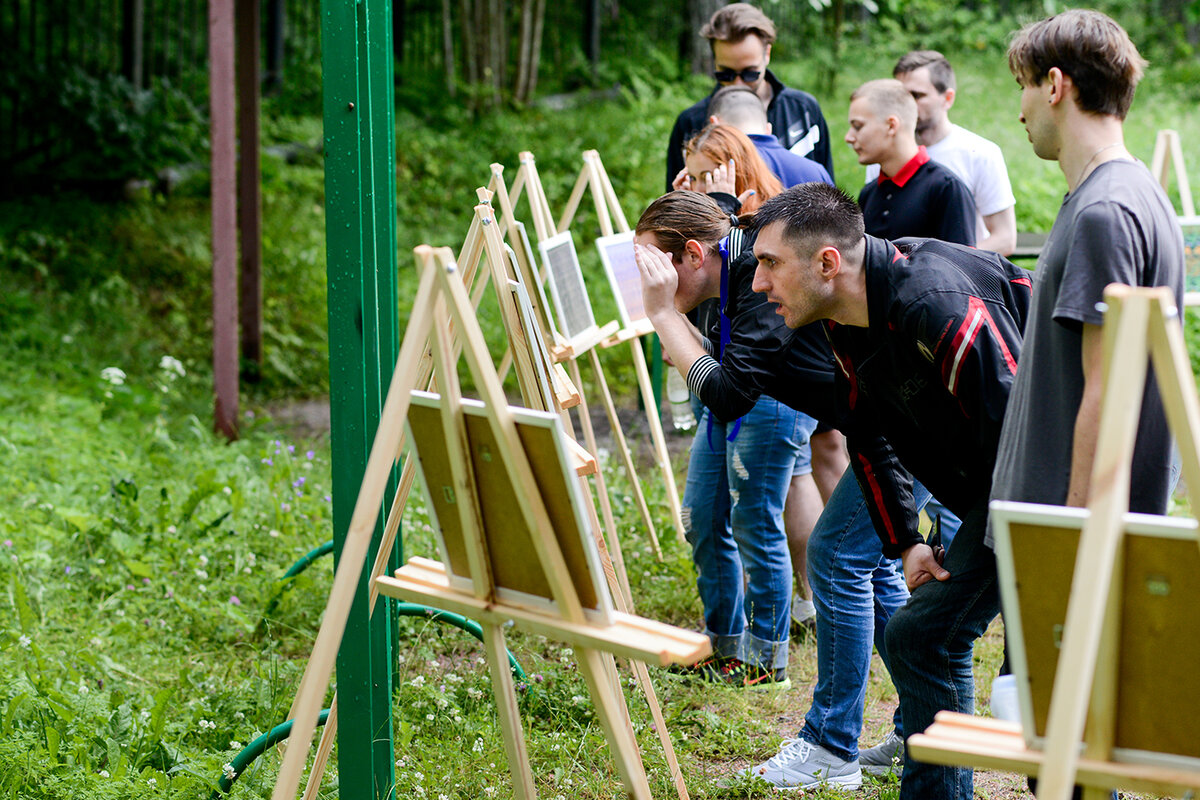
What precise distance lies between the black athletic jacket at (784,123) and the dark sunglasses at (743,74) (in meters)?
0.07

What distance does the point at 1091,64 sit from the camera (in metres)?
2.07

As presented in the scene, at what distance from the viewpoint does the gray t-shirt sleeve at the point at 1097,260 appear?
194 cm

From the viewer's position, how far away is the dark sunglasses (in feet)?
16.7

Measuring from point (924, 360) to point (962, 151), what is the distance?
8.66 ft

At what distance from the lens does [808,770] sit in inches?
127

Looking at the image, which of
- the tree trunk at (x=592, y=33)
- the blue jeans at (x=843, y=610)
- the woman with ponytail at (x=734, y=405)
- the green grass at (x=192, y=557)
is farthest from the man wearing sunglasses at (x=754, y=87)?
the tree trunk at (x=592, y=33)

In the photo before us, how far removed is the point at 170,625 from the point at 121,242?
5726mm

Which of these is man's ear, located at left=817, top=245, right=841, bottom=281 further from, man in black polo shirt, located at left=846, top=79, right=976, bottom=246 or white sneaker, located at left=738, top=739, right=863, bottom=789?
man in black polo shirt, located at left=846, top=79, right=976, bottom=246

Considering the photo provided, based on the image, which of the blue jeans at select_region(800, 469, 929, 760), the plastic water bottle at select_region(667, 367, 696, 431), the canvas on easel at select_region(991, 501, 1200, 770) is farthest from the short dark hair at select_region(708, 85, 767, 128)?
the canvas on easel at select_region(991, 501, 1200, 770)

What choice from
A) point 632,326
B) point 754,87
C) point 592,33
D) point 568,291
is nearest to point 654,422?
point 632,326

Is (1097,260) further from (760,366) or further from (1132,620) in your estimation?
(760,366)

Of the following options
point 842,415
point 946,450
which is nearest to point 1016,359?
point 946,450

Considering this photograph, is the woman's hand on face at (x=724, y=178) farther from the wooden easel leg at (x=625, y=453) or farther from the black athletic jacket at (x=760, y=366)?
the wooden easel leg at (x=625, y=453)

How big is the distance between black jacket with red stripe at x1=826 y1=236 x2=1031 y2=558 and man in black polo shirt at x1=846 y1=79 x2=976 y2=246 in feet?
5.38
